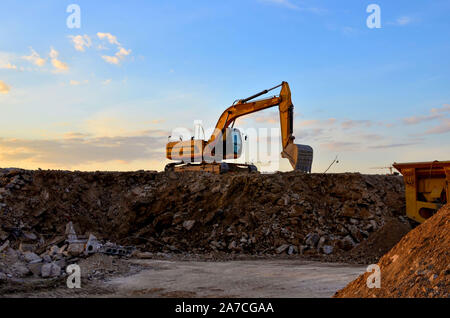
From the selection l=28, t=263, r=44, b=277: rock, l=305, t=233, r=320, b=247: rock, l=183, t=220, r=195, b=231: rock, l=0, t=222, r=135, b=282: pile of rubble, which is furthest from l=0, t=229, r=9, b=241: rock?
l=305, t=233, r=320, b=247: rock

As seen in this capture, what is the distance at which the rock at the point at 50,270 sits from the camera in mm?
10727

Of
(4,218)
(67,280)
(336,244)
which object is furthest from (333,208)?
(4,218)

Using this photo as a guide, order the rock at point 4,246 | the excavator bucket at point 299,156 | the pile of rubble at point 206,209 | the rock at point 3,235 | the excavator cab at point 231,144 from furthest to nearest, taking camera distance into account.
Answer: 1. the excavator cab at point 231,144
2. the excavator bucket at point 299,156
3. the rock at point 3,235
4. the pile of rubble at point 206,209
5. the rock at point 4,246

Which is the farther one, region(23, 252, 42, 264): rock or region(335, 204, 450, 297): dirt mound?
region(23, 252, 42, 264): rock

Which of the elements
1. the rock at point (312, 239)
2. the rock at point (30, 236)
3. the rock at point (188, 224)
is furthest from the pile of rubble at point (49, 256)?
the rock at point (312, 239)

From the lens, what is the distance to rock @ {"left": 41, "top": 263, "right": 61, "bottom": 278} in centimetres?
1073

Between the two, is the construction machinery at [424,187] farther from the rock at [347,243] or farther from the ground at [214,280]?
the ground at [214,280]

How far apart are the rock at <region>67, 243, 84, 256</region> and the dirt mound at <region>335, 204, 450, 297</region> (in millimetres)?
8341

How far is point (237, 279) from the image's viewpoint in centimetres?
1047

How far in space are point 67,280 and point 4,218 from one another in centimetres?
859

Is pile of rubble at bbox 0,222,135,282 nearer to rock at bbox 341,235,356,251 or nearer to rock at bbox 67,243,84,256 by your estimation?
rock at bbox 67,243,84,256

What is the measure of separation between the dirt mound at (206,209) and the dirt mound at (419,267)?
317 inches

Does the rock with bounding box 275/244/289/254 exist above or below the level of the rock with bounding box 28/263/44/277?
below

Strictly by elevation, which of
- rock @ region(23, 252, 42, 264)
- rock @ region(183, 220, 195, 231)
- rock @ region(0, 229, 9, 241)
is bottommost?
rock @ region(23, 252, 42, 264)
